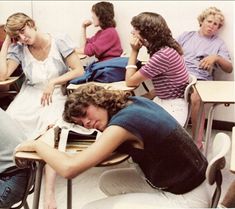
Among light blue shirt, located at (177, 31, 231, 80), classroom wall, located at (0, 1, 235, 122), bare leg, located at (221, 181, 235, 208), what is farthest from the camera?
classroom wall, located at (0, 1, 235, 122)

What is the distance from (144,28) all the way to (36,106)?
97 centimetres

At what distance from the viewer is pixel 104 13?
12.8 ft

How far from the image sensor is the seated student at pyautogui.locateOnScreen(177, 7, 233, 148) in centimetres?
362

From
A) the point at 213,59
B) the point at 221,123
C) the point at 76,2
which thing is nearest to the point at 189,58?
→ the point at 213,59

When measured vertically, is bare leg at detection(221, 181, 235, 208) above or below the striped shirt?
below

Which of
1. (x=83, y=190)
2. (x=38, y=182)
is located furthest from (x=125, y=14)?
(x=38, y=182)

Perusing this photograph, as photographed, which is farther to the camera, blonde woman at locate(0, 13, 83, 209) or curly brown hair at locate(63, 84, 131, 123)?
blonde woman at locate(0, 13, 83, 209)

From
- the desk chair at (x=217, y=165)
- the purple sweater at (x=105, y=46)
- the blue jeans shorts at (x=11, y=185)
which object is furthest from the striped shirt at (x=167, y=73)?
Result: the blue jeans shorts at (x=11, y=185)

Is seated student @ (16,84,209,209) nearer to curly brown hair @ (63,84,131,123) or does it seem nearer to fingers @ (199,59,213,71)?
curly brown hair @ (63,84,131,123)

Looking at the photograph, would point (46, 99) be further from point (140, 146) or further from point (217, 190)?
point (217, 190)

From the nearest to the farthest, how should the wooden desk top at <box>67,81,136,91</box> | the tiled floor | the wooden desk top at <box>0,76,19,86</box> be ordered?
1. the tiled floor
2. the wooden desk top at <box>67,81,136,91</box>
3. the wooden desk top at <box>0,76,19,86</box>

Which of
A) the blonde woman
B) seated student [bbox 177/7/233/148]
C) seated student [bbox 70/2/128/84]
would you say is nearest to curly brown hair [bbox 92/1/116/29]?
seated student [bbox 70/2/128/84]

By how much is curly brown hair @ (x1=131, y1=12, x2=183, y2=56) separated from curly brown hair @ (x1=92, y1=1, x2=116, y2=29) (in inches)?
46.7

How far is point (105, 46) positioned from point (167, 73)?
126 centimetres
